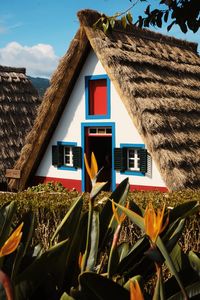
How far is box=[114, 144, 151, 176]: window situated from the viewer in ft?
36.5

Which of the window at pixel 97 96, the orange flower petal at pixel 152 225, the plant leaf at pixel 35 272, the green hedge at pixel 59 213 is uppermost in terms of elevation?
the window at pixel 97 96

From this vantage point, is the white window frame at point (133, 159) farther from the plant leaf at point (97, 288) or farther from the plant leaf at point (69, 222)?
the plant leaf at point (97, 288)

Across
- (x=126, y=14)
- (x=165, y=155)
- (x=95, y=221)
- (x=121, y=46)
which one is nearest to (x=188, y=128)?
(x=165, y=155)

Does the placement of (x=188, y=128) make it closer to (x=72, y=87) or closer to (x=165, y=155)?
(x=165, y=155)

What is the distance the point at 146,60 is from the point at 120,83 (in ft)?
4.56

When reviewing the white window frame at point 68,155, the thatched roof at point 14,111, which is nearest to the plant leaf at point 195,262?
the white window frame at point 68,155

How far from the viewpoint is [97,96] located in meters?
11.9

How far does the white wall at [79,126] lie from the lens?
1119 centimetres

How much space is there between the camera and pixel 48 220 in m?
5.17

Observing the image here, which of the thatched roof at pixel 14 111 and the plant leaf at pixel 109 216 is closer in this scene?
the plant leaf at pixel 109 216

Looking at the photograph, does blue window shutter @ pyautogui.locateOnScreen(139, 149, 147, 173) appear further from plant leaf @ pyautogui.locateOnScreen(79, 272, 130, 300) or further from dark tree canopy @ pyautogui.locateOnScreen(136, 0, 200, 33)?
plant leaf @ pyautogui.locateOnScreen(79, 272, 130, 300)

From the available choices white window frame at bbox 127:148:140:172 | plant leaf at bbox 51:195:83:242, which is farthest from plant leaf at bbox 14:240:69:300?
white window frame at bbox 127:148:140:172

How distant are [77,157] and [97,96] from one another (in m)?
1.55

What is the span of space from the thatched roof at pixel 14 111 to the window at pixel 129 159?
519 centimetres
